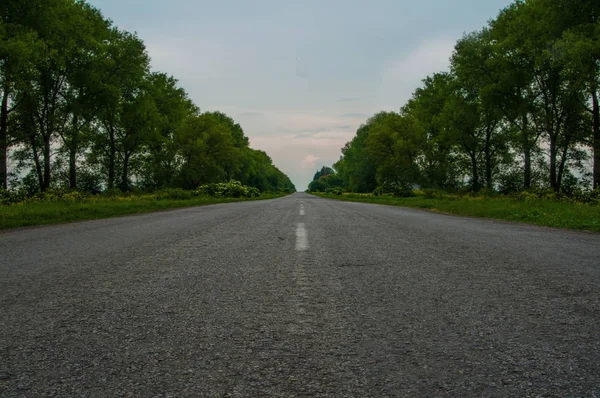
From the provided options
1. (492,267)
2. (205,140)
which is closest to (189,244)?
(492,267)

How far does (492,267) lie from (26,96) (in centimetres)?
2818

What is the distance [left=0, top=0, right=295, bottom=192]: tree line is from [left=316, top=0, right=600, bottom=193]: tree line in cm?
2304

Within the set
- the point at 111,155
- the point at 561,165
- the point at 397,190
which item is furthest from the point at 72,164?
the point at 561,165

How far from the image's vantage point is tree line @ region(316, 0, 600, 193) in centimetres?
2088

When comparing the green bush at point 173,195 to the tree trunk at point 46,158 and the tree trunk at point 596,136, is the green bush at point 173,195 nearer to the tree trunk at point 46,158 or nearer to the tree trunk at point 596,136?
the tree trunk at point 46,158

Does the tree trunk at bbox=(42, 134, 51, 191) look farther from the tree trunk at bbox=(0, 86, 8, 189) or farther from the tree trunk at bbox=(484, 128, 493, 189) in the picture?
the tree trunk at bbox=(484, 128, 493, 189)

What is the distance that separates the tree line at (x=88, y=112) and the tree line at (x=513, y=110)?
23043mm

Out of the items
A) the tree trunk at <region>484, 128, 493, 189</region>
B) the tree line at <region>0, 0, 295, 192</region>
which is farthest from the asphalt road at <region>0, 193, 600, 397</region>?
the tree trunk at <region>484, 128, 493, 189</region>

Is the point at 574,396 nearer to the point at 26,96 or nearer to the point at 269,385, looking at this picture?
the point at 269,385

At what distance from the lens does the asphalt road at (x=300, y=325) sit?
1828 millimetres

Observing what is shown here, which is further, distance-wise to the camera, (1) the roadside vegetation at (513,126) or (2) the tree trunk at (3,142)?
(2) the tree trunk at (3,142)

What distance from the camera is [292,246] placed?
6.10 m

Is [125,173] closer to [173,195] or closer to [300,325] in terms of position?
[173,195]

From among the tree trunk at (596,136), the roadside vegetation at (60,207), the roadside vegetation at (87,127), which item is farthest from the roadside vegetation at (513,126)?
the roadside vegetation at (87,127)
